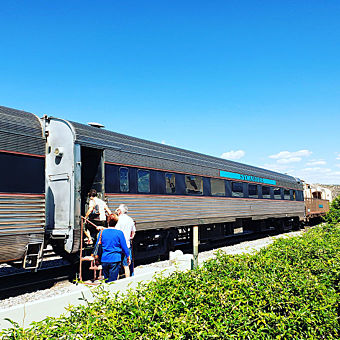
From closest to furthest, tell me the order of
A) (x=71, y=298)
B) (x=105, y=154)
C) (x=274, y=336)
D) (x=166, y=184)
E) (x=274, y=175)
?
1. (x=274, y=336)
2. (x=71, y=298)
3. (x=105, y=154)
4. (x=166, y=184)
5. (x=274, y=175)

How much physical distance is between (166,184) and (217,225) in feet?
15.3

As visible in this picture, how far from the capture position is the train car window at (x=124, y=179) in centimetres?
971

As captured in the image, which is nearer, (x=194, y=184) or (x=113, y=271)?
(x=113, y=271)

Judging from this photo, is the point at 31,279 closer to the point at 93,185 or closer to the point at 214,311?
the point at 93,185

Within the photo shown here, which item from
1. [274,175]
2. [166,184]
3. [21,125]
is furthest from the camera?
[274,175]

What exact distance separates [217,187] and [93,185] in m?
6.57

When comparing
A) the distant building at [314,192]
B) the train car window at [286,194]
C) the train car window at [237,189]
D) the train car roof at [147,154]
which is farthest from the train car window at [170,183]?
the distant building at [314,192]

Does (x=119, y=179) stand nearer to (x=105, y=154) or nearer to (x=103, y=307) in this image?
(x=105, y=154)

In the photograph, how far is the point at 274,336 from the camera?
9.68 ft

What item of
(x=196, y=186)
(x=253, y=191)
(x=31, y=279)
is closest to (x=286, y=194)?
(x=253, y=191)

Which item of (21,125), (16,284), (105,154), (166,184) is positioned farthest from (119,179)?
(16,284)

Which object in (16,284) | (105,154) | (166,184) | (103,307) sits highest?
(105,154)

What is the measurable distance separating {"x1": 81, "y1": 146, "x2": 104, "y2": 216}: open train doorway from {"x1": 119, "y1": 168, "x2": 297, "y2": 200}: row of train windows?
691 mm

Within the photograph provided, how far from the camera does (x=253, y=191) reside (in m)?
17.3
